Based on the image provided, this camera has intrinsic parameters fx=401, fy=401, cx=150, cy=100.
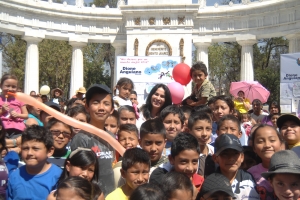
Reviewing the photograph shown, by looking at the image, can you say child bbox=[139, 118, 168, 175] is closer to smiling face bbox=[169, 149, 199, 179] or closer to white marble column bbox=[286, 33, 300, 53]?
smiling face bbox=[169, 149, 199, 179]

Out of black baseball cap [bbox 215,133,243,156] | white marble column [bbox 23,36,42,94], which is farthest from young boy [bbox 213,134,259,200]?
white marble column [bbox 23,36,42,94]

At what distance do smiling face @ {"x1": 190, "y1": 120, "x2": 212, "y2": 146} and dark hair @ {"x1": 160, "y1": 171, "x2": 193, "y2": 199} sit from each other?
193 centimetres

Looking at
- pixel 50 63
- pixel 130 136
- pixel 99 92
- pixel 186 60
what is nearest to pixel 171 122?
pixel 130 136

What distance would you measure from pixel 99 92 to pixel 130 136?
3.87 ft

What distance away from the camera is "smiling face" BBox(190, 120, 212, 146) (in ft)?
23.2

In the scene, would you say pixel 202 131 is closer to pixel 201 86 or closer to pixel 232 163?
pixel 232 163

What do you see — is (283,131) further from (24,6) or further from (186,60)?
(24,6)

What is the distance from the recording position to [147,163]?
555 centimetres

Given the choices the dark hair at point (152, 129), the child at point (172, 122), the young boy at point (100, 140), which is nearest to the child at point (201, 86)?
the child at point (172, 122)

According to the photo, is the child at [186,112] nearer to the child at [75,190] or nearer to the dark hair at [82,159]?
the dark hair at [82,159]

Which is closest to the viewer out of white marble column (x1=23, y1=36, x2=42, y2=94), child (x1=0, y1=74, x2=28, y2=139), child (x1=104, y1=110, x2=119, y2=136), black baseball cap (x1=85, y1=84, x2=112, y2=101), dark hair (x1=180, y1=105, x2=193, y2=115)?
black baseball cap (x1=85, y1=84, x2=112, y2=101)

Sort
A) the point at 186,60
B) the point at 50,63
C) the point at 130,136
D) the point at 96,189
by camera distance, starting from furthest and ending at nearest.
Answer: the point at 50,63, the point at 186,60, the point at 130,136, the point at 96,189

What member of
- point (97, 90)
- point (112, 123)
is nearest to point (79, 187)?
point (97, 90)

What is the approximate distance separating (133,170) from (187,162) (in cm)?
83
